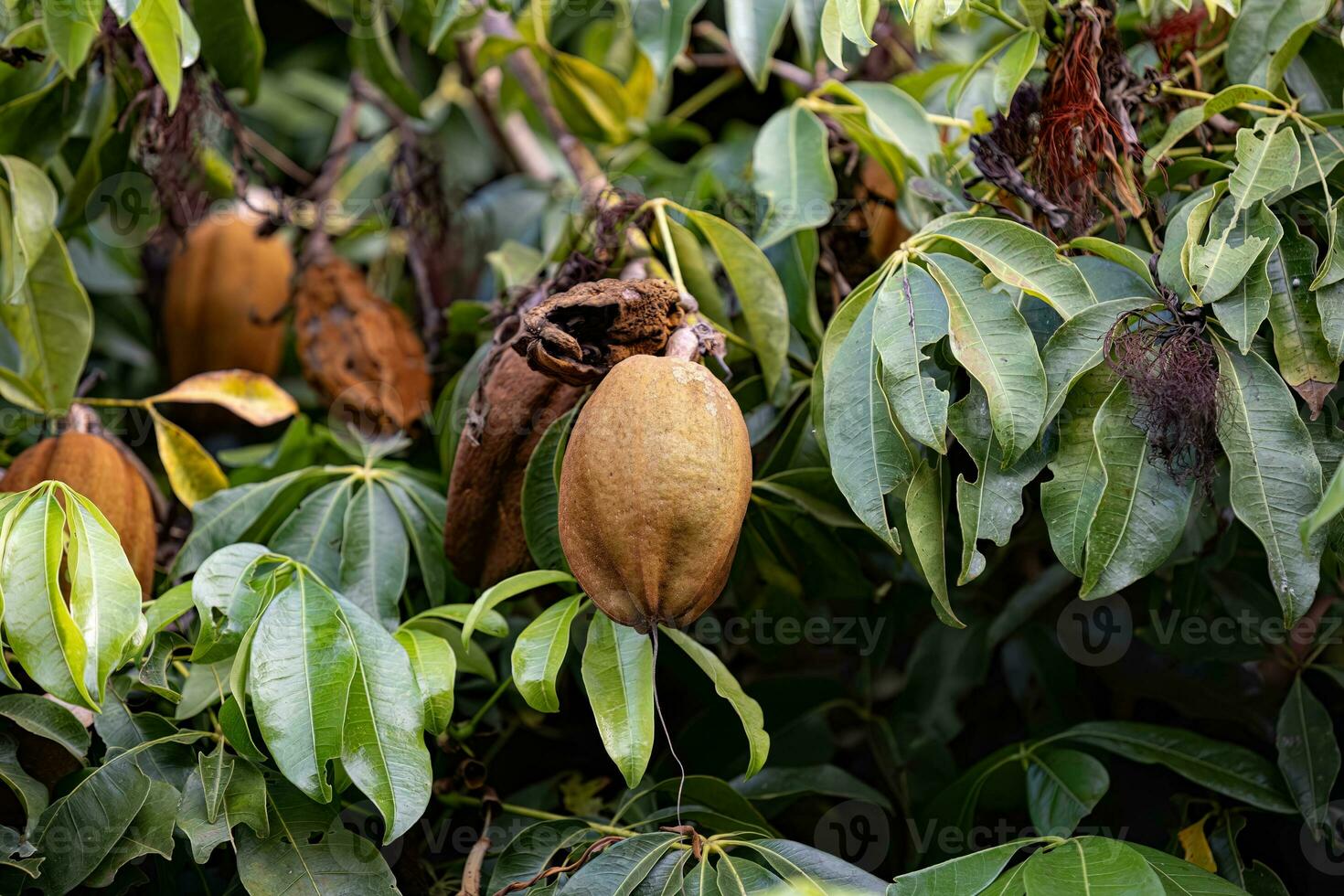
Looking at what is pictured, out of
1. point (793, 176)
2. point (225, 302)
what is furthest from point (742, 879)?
point (225, 302)

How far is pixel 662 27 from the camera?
1.17 m

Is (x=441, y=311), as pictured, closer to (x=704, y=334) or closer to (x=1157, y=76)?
(x=704, y=334)

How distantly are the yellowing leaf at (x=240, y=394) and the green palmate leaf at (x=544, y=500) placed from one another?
37 centimetres

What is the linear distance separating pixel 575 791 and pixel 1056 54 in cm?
82

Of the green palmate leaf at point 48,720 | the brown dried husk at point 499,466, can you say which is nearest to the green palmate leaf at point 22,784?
the green palmate leaf at point 48,720

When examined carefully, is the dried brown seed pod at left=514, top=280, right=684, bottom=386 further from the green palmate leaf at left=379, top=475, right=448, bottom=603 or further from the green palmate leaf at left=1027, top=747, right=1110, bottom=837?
the green palmate leaf at left=1027, top=747, right=1110, bottom=837

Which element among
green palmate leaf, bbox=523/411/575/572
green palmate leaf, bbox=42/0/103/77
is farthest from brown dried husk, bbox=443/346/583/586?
green palmate leaf, bbox=42/0/103/77

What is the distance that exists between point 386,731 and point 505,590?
14 cm

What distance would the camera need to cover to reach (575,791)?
3.83 ft

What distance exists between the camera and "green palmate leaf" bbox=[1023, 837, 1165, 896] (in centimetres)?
74

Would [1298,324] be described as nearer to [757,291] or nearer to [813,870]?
[757,291]

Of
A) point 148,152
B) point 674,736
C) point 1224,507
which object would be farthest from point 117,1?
point 1224,507

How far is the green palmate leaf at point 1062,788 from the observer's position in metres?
0.94

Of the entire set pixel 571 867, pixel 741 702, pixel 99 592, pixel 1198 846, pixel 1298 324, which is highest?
pixel 1298 324
